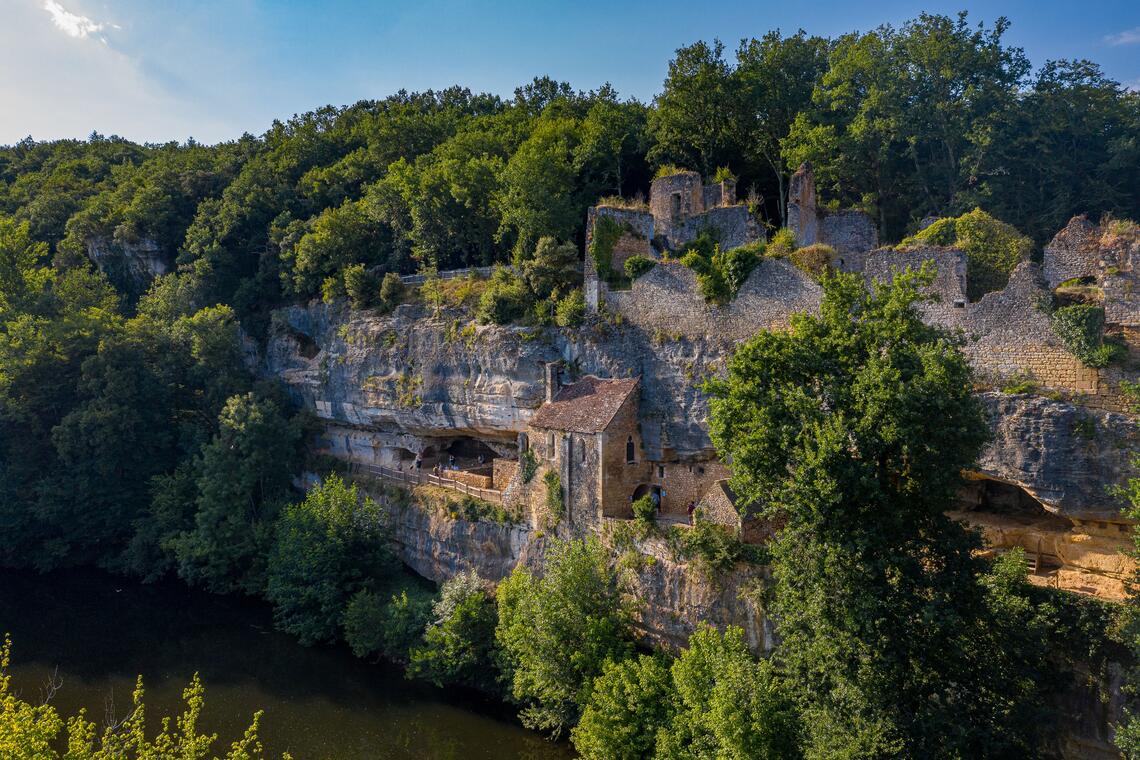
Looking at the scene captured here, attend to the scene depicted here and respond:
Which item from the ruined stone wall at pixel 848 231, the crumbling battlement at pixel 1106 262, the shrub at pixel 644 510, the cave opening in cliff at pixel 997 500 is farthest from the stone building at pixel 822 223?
the shrub at pixel 644 510

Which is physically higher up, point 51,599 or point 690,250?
point 690,250

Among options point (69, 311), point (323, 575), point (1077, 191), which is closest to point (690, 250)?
point (1077, 191)

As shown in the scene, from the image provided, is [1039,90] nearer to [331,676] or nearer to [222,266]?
[331,676]

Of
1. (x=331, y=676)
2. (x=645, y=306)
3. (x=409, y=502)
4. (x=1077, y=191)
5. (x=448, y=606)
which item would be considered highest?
(x=1077, y=191)

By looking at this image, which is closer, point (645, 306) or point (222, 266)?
point (645, 306)

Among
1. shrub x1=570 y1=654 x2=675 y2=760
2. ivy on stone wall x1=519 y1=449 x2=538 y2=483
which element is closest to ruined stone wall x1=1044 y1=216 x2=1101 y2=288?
shrub x1=570 y1=654 x2=675 y2=760

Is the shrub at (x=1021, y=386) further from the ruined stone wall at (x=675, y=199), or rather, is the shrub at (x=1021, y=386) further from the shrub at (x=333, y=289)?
the shrub at (x=333, y=289)

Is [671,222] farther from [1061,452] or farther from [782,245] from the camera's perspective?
[1061,452]

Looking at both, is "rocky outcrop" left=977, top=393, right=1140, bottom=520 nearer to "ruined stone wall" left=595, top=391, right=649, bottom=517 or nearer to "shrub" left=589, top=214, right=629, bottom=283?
"ruined stone wall" left=595, top=391, right=649, bottom=517
